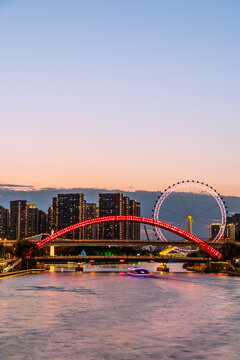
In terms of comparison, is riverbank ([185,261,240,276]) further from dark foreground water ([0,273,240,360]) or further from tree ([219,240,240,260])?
dark foreground water ([0,273,240,360])

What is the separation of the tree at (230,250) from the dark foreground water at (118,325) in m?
62.7

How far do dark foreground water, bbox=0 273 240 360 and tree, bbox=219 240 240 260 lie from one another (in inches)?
2470

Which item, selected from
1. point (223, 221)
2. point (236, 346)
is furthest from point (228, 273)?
point (236, 346)

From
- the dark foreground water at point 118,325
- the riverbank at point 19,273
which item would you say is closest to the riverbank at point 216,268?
the riverbank at point 19,273

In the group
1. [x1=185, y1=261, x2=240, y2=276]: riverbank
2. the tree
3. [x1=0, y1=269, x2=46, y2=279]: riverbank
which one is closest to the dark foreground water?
[x1=0, y1=269, x2=46, y2=279]: riverbank

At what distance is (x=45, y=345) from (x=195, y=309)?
23.6 m

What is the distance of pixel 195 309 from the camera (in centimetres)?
5391

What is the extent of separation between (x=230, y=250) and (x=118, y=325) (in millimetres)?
94103

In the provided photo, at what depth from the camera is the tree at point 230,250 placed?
13188 centimetres

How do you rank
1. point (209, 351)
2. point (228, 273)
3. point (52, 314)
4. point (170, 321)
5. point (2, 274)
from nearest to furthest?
point (209, 351) < point (170, 321) < point (52, 314) < point (2, 274) < point (228, 273)

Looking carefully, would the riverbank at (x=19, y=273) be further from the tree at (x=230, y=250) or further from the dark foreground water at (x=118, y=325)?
the tree at (x=230, y=250)

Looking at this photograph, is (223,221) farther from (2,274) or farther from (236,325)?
(236,325)

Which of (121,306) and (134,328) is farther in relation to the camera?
(121,306)

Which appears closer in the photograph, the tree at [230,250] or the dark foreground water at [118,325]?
the dark foreground water at [118,325]
